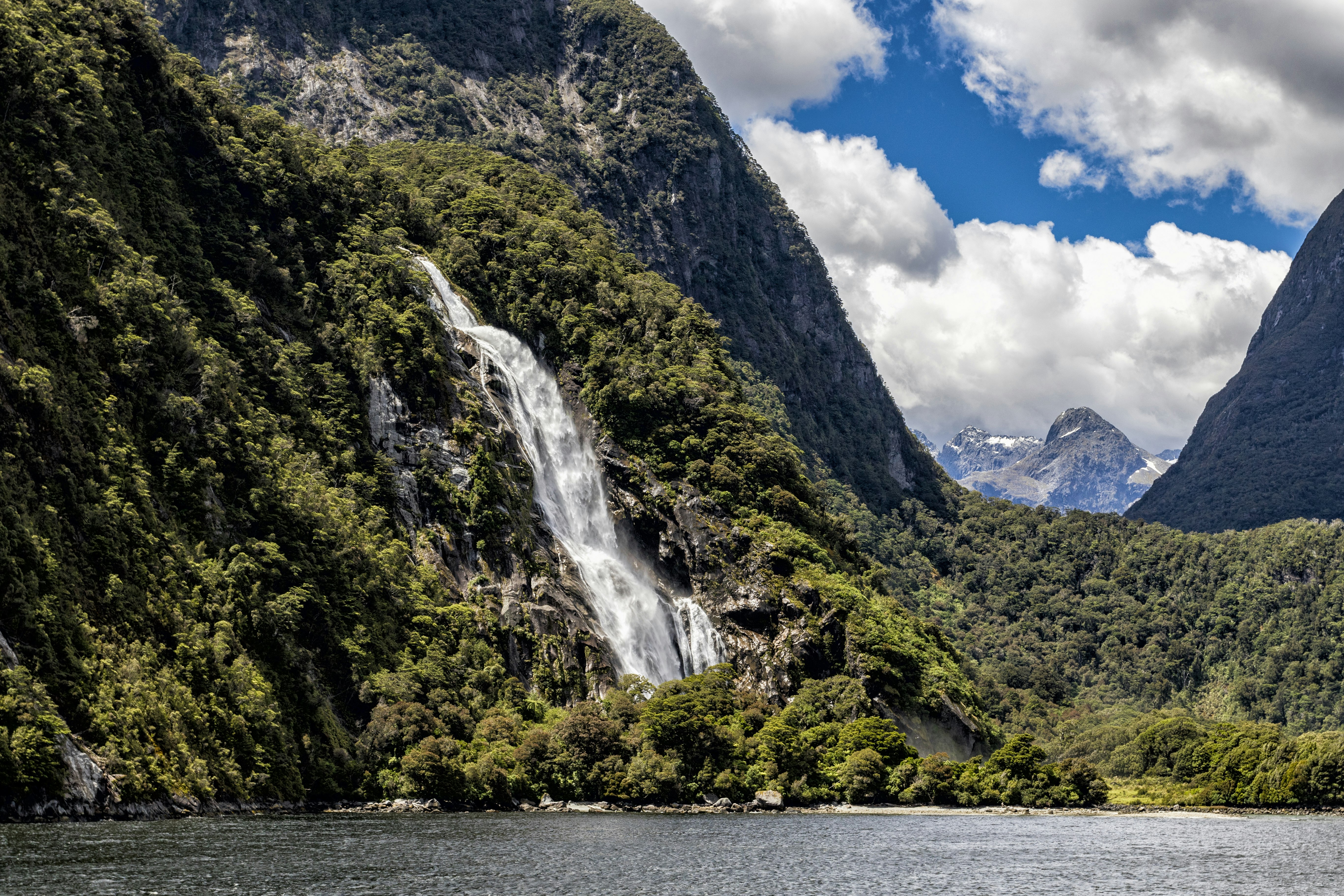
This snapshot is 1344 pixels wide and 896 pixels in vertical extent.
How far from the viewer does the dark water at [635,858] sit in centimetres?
4366

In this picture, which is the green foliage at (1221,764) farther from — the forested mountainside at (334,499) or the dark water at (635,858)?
the dark water at (635,858)

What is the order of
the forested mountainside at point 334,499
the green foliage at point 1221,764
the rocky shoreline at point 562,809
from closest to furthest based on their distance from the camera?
the rocky shoreline at point 562,809 → the forested mountainside at point 334,499 → the green foliage at point 1221,764

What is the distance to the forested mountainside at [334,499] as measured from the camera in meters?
67.6

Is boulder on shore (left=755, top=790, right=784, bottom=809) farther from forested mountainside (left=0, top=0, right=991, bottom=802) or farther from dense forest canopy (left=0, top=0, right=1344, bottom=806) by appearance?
forested mountainside (left=0, top=0, right=991, bottom=802)

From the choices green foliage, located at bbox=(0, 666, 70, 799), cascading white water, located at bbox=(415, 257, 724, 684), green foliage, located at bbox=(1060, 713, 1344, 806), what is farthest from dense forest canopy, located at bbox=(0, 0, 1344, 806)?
cascading white water, located at bbox=(415, 257, 724, 684)

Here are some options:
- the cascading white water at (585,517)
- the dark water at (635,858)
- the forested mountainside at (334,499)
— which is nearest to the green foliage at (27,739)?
the forested mountainside at (334,499)

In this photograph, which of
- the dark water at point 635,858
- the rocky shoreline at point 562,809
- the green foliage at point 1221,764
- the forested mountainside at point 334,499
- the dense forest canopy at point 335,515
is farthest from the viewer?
the green foliage at point 1221,764

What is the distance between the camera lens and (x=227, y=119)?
378 ft

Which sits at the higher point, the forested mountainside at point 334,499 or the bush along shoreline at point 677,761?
the forested mountainside at point 334,499

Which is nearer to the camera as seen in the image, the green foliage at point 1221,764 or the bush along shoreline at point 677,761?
the bush along shoreline at point 677,761

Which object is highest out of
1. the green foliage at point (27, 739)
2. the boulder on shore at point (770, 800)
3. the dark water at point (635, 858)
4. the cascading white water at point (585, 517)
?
the cascading white water at point (585, 517)

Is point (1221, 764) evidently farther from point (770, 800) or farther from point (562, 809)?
point (562, 809)

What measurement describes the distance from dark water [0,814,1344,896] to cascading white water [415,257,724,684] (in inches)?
1322

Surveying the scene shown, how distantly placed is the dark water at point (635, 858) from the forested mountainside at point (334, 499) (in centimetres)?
833
